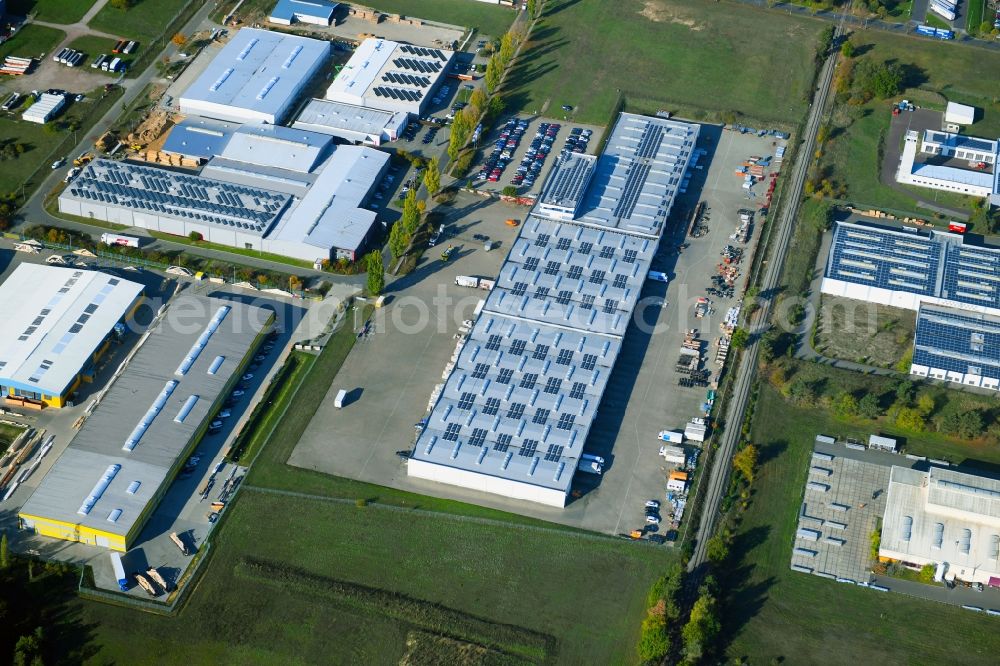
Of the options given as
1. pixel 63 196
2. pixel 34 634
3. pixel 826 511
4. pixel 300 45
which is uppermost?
pixel 300 45

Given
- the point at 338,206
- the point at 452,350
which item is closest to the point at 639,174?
the point at 338,206

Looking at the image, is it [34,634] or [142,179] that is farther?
[142,179]

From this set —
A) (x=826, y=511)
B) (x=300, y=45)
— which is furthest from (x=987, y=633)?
(x=300, y=45)

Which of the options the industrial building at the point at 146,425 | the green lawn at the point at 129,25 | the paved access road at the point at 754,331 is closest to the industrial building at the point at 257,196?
the industrial building at the point at 146,425

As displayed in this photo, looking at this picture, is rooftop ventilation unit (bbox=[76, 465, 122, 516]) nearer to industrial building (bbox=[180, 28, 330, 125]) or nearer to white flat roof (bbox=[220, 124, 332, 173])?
white flat roof (bbox=[220, 124, 332, 173])

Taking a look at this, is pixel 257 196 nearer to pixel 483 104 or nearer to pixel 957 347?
pixel 483 104

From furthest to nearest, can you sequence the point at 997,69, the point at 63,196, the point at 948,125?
1. the point at 997,69
2. the point at 948,125
3. the point at 63,196

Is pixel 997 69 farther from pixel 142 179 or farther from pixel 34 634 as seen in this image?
pixel 34 634
